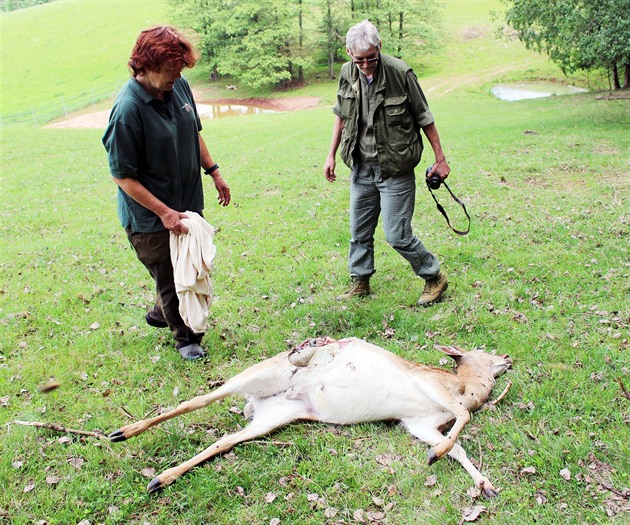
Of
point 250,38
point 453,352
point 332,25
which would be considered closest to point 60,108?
point 250,38

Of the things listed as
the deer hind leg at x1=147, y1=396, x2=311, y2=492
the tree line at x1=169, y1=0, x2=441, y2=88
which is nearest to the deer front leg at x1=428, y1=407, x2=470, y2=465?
the deer hind leg at x1=147, y1=396, x2=311, y2=492

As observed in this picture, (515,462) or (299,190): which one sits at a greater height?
(515,462)

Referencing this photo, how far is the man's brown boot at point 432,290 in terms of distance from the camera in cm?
495

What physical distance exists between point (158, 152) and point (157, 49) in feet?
2.21

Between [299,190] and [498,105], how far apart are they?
15.7 m

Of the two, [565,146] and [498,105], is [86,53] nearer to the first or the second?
[498,105]

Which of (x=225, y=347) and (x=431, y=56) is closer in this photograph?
(x=225, y=347)

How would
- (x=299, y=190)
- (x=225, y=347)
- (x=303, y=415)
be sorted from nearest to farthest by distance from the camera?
1. (x=303, y=415)
2. (x=225, y=347)
3. (x=299, y=190)

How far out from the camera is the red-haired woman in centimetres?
340

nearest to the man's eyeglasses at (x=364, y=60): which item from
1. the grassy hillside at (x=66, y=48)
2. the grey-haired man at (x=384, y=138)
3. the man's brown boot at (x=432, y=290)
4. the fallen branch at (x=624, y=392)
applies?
the grey-haired man at (x=384, y=138)

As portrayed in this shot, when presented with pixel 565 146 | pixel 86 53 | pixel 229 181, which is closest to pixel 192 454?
pixel 229 181

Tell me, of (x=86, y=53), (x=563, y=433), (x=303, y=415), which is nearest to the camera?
(x=563, y=433)

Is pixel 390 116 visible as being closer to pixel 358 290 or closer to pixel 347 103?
pixel 347 103

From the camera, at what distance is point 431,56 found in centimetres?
4116
